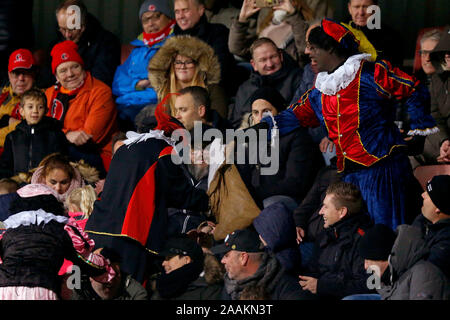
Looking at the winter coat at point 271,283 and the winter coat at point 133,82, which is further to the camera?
the winter coat at point 133,82

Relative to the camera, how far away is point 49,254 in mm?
6117

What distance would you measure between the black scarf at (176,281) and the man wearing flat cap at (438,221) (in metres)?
1.59

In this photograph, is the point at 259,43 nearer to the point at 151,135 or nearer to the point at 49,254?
the point at 151,135

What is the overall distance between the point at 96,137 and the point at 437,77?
127 inches

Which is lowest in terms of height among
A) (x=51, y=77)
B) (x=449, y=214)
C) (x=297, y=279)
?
(x=297, y=279)

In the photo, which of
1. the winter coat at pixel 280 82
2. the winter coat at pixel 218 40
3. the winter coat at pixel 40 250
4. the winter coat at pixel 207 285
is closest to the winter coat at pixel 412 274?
the winter coat at pixel 207 285

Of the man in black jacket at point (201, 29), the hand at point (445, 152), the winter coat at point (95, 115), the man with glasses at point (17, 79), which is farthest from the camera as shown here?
the man with glasses at point (17, 79)

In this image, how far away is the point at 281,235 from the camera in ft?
21.8

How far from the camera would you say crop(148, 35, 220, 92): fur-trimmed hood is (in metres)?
8.99

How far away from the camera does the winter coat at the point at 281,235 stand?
6561 mm

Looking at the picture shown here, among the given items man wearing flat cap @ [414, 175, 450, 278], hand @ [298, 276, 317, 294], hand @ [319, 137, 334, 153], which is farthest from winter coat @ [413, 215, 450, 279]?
hand @ [319, 137, 334, 153]

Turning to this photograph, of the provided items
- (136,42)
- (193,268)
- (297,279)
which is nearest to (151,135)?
(193,268)

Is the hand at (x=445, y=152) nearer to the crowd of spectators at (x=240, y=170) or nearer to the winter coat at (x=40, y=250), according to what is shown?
the crowd of spectators at (x=240, y=170)

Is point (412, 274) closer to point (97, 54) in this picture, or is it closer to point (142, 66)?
point (142, 66)
